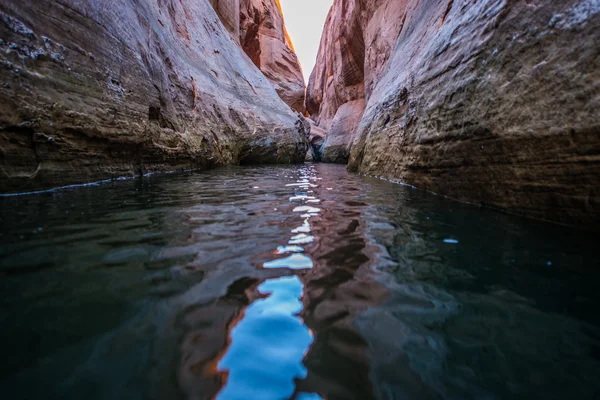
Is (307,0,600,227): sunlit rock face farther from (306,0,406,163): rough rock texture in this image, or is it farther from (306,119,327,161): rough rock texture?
(306,119,327,161): rough rock texture

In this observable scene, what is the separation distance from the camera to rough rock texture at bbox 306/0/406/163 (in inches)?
529

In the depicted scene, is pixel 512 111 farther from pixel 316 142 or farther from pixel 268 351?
pixel 316 142

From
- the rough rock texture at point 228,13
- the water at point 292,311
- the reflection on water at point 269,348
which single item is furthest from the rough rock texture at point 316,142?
the reflection on water at point 269,348

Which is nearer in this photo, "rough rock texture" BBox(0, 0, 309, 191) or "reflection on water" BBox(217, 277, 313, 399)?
"reflection on water" BBox(217, 277, 313, 399)

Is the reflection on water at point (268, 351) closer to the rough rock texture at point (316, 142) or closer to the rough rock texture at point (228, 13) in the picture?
the rough rock texture at point (228, 13)

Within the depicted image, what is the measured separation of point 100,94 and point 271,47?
27753 mm

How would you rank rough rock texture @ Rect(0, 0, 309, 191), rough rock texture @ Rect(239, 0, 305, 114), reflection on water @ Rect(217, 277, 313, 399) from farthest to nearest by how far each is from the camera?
rough rock texture @ Rect(239, 0, 305, 114) → rough rock texture @ Rect(0, 0, 309, 191) → reflection on water @ Rect(217, 277, 313, 399)

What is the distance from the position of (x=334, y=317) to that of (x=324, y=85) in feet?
111

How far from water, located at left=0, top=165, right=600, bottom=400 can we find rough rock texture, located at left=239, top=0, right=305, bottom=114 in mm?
24560

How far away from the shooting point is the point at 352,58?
68.7ft

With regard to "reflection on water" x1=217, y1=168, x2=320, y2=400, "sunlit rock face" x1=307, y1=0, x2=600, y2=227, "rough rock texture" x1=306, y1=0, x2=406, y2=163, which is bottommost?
"reflection on water" x1=217, y1=168, x2=320, y2=400

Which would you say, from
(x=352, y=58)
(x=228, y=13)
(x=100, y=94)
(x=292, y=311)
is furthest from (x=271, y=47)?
(x=292, y=311)

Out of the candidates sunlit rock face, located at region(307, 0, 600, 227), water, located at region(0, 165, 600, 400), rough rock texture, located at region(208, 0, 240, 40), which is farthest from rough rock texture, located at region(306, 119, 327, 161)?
water, located at region(0, 165, 600, 400)

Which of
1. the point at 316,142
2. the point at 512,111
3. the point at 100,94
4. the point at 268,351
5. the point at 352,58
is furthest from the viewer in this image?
the point at 316,142
